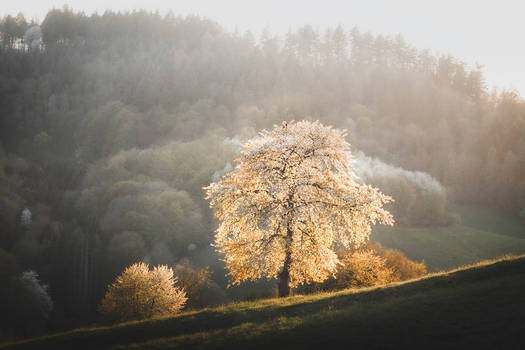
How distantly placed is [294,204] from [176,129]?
326ft

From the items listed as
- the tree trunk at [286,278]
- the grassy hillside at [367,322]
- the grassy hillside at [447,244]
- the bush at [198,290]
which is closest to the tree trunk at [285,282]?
the tree trunk at [286,278]

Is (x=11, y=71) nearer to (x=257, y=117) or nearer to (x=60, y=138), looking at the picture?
(x=60, y=138)

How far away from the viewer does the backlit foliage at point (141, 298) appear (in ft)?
93.2

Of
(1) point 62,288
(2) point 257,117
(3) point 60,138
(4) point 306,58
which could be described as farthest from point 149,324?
(4) point 306,58

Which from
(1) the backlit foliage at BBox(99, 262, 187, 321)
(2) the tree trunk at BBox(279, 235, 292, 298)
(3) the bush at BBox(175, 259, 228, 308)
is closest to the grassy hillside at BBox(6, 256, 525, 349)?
(2) the tree trunk at BBox(279, 235, 292, 298)

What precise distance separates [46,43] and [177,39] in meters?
63.5

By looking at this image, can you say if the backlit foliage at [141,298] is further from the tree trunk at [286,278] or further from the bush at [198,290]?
the bush at [198,290]

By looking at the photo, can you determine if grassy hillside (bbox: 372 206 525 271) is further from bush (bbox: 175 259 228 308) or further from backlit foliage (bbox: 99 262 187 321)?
backlit foliage (bbox: 99 262 187 321)

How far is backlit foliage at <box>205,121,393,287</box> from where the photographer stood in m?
20.3

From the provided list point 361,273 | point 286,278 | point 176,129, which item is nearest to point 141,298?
point 286,278

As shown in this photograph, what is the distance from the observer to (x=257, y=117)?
114562 mm

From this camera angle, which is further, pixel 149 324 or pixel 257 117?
pixel 257 117

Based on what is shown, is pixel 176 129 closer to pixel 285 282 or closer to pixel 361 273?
pixel 361 273

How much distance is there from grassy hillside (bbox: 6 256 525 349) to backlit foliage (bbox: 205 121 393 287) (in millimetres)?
3733
